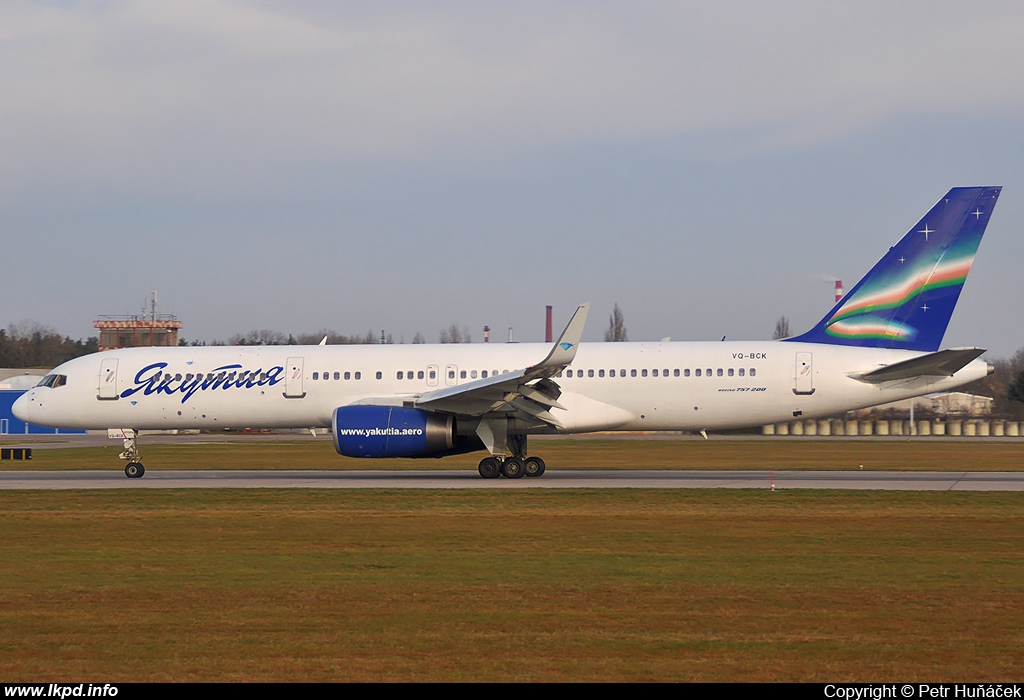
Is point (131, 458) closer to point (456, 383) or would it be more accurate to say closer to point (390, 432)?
point (390, 432)

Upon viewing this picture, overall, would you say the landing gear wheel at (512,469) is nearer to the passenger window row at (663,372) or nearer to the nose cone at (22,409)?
the passenger window row at (663,372)

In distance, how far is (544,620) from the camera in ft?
30.1

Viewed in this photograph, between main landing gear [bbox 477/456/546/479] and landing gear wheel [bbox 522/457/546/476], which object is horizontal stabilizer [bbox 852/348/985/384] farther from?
main landing gear [bbox 477/456/546/479]

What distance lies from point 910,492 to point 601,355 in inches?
312

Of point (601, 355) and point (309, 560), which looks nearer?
point (309, 560)

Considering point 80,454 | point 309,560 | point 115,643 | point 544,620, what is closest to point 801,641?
point 544,620

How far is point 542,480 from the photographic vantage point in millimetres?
24031

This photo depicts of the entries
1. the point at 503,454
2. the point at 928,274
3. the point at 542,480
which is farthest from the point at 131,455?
the point at 928,274

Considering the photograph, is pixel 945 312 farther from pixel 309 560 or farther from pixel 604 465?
pixel 309 560

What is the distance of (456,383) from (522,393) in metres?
2.74

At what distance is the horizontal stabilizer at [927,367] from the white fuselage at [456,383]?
207 millimetres

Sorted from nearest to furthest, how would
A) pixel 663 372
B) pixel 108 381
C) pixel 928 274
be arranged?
pixel 928 274, pixel 663 372, pixel 108 381

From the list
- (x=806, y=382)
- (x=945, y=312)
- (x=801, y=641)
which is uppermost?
(x=945, y=312)

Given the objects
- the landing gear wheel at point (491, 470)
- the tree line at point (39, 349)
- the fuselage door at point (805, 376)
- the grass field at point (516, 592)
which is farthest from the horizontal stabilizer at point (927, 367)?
the tree line at point (39, 349)
